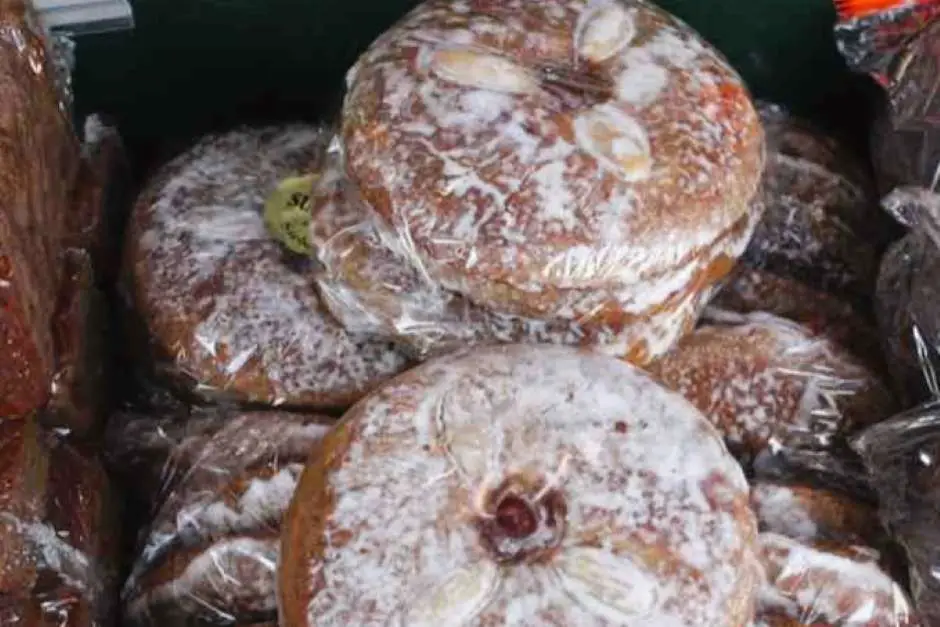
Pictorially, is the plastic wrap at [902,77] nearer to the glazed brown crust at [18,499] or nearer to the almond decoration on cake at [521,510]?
the almond decoration on cake at [521,510]

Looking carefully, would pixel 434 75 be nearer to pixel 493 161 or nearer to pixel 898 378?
pixel 493 161

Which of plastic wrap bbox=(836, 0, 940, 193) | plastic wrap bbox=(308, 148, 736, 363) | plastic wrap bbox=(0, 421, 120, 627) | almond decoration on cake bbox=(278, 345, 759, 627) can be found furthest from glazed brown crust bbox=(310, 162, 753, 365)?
plastic wrap bbox=(0, 421, 120, 627)

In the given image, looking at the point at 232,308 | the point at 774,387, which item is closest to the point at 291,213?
the point at 232,308

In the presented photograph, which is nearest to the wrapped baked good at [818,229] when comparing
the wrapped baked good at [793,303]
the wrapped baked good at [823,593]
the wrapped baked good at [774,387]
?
the wrapped baked good at [793,303]

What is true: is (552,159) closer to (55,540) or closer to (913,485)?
(913,485)

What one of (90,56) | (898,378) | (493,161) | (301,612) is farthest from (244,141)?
(898,378)

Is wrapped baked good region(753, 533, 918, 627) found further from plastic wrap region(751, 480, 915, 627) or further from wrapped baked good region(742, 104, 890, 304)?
wrapped baked good region(742, 104, 890, 304)
